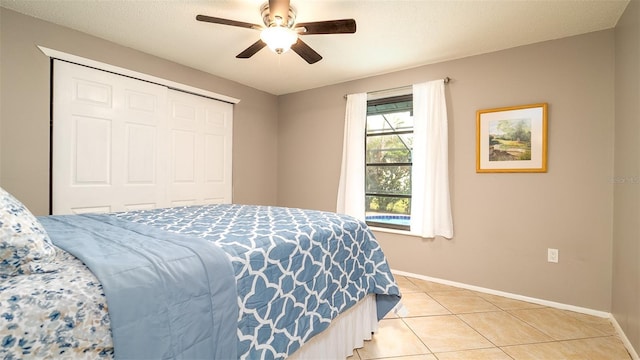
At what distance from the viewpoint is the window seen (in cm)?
342

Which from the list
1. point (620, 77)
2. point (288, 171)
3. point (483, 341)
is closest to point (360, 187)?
point (288, 171)

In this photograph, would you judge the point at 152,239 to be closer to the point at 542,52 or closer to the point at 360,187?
the point at 360,187

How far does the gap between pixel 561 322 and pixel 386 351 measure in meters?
1.55

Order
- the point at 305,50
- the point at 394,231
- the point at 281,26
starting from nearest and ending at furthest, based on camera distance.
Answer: the point at 281,26, the point at 305,50, the point at 394,231

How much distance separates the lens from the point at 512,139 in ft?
8.80

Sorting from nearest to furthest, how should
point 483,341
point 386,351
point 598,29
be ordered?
1. point 386,351
2. point 483,341
3. point 598,29

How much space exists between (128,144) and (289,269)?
241cm

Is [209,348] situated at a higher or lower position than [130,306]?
lower

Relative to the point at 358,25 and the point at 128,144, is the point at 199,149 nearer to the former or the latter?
the point at 128,144

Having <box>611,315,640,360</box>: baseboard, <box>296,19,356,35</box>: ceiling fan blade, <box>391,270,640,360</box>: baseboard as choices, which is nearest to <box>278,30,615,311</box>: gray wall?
<box>391,270,640,360</box>: baseboard

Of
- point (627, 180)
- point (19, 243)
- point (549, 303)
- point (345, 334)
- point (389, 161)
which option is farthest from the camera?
point (389, 161)

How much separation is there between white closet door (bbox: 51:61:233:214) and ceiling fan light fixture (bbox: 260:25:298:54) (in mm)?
1765

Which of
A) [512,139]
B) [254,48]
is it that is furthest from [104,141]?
[512,139]

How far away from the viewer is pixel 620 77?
2.14 m
